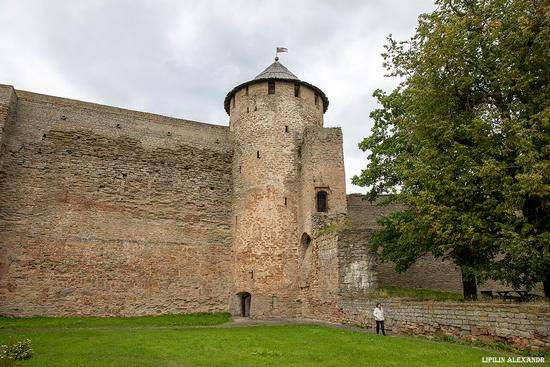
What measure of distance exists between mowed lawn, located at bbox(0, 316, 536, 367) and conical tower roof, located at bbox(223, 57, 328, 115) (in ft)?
44.0

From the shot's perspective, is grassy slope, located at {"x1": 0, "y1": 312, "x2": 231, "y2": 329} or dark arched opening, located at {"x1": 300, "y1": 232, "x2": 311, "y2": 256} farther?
dark arched opening, located at {"x1": 300, "y1": 232, "x2": 311, "y2": 256}

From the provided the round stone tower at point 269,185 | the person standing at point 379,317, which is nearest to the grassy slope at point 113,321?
the round stone tower at point 269,185

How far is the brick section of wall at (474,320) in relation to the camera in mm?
8680

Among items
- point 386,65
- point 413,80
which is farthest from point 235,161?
point 413,80

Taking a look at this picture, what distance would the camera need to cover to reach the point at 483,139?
38.9ft

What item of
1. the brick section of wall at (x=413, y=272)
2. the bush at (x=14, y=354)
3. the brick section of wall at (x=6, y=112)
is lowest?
the bush at (x=14, y=354)

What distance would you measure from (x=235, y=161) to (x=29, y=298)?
35.5ft

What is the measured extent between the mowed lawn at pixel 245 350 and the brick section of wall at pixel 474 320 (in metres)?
0.73

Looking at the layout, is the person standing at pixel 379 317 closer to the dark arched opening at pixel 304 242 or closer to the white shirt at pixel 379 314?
the white shirt at pixel 379 314

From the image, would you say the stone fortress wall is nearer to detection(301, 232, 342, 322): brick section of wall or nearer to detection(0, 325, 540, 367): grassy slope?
detection(301, 232, 342, 322): brick section of wall

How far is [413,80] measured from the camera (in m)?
13.8

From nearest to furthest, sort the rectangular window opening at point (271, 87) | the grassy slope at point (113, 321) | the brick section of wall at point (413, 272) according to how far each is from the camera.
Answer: the grassy slope at point (113, 321) → the rectangular window opening at point (271, 87) → the brick section of wall at point (413, 272)

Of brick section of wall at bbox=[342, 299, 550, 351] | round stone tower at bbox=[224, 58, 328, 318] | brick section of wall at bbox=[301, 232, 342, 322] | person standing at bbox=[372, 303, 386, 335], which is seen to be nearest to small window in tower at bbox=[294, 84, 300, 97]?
round stone tower at bbox=[224, 58, 328, 318]

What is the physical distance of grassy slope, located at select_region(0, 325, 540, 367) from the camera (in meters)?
7.94
